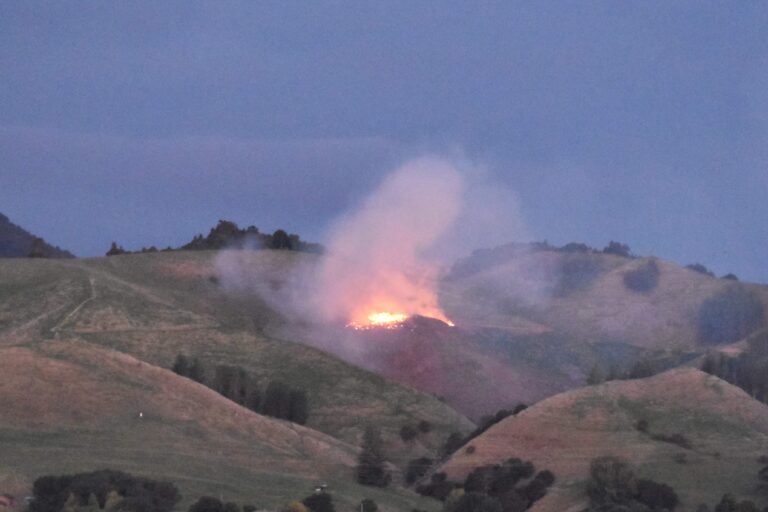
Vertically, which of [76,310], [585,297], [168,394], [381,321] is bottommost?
[168,394]

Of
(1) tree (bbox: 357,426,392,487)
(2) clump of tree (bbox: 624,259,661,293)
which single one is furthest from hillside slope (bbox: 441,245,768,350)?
(1) tree (bbox: 357,426,392,487)

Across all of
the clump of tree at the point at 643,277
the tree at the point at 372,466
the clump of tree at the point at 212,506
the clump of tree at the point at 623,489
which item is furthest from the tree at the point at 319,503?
the clump of tree at the point at 643,277

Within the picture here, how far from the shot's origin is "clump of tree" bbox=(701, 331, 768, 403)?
3573 inches

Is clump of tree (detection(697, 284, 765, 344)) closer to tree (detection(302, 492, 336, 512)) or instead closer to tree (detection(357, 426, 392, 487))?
tree (detection(357, 426, 392, 487))

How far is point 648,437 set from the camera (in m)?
67.1

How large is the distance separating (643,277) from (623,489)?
318ft

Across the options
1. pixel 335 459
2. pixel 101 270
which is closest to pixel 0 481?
pixel 335 459

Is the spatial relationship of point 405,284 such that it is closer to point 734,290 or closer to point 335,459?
point 734,290

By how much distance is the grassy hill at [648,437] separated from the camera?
60.3 m

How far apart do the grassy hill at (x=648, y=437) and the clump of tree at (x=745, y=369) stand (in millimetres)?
13290

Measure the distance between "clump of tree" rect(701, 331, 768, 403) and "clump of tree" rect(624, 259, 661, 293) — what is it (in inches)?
1260

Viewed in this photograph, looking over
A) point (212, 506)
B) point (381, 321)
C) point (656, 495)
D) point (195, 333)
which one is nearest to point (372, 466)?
point (656, 495)

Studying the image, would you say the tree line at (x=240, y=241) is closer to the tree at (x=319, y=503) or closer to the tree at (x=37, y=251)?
the tree at (x=37, y=251)

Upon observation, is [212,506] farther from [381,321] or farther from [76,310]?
[381,321]
